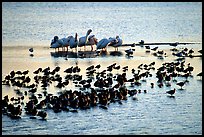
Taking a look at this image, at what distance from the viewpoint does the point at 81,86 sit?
55.2ft

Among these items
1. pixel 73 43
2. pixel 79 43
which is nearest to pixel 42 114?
pixel 73 43

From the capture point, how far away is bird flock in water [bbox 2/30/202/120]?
47.4 feet

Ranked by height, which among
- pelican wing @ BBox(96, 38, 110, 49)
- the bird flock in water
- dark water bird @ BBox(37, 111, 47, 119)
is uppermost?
pelican wing @ BBox(96, 38, 110, 49)

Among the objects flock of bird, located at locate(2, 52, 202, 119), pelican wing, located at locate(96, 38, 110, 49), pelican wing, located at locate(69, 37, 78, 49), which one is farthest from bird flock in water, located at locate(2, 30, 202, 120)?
pelican wing, located at locate(69, 37, 78, 49)

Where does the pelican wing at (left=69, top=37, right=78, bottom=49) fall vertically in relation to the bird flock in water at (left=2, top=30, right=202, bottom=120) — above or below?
above

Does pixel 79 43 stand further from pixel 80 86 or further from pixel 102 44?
pixel 80 86

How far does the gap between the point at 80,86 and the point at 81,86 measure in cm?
3

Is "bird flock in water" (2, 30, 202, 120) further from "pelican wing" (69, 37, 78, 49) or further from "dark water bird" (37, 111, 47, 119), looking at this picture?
"pelican wing" (69, 37, 78, 49)

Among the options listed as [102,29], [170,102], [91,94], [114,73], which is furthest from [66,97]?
[102,29]

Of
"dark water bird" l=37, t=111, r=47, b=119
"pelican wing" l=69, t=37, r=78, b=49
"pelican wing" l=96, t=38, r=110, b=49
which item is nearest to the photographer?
"dark water bird" l=37, t=111, r=47, b=119

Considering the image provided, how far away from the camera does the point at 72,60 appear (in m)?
21.7

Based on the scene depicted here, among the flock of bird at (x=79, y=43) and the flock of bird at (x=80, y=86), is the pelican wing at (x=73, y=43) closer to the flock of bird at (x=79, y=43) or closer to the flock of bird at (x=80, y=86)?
the flock of bird at (x=79, y=43)

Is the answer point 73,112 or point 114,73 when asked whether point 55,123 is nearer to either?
point 73,112

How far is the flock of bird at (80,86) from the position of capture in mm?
14438
